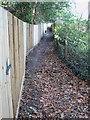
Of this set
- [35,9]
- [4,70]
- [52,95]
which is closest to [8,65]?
[4,70]

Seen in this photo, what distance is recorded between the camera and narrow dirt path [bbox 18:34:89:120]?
4715mm

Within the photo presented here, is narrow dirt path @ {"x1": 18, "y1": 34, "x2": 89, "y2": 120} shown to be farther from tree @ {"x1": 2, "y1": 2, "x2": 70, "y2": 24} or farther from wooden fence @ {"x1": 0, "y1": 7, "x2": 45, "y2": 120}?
tree @ {"x1": 2, "y1": 2, "x2": 70, "y2": 24}

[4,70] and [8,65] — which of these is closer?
[4,70]

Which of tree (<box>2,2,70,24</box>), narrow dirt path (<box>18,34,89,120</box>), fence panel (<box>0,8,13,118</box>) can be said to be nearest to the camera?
fence panel (<box>0,8,13,118</box>)

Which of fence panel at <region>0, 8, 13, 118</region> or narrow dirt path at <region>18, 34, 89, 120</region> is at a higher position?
fence panel at <region>0, 8, 13, 118</region>

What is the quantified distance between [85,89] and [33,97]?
1680mm

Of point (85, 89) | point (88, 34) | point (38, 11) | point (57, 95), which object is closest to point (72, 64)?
point (88, 34)

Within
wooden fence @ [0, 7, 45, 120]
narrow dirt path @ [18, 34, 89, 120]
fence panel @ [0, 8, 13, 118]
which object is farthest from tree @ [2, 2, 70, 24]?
fence panel @ [0, 8, 13, 118]

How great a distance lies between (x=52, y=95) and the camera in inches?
232

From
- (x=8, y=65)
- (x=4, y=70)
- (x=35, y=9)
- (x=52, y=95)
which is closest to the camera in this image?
(x=4, y=70)

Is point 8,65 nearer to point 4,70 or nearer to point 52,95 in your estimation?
point 4,70

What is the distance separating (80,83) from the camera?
718 centimetres

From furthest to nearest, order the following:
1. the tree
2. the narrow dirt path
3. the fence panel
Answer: the tree, the narrow dirt path, the fence panel

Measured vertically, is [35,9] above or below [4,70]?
above
